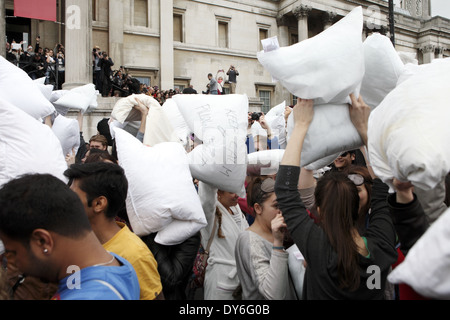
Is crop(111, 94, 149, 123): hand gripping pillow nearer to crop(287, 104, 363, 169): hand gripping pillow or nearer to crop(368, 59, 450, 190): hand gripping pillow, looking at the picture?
crop(287, 104, 363, 169): hand gripping pillow

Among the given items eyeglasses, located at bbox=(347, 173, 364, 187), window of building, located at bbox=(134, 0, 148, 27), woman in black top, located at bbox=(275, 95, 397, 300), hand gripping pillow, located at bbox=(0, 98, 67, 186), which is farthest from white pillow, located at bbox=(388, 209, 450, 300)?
window of building, located at bbox=(134, 0, 148, 27)

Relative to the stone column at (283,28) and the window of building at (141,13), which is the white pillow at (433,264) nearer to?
the window of building at (141,13)

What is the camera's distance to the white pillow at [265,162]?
2879 millimetres

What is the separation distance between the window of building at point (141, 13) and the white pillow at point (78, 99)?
15803 mm

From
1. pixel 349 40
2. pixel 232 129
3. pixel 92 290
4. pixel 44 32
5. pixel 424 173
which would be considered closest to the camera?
pixel 424 173

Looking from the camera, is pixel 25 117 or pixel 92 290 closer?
pixel 92 290

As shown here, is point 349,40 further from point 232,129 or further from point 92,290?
point 92,290

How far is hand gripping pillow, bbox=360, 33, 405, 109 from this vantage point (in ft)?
5.94

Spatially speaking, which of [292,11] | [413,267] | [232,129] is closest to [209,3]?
[292,11]

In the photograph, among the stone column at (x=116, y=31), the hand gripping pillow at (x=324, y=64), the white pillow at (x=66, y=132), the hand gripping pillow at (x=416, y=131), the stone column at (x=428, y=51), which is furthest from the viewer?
the stone column at (x=428, y=51)

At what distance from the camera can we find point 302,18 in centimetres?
2386

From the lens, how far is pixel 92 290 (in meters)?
1.16

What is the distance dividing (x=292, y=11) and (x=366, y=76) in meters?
24.6

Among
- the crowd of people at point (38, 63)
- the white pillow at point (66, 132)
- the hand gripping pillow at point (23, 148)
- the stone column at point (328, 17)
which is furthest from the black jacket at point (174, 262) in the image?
the stone column at point (328, 17)
